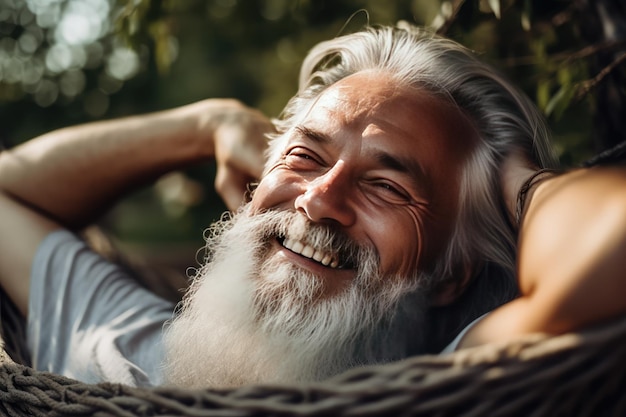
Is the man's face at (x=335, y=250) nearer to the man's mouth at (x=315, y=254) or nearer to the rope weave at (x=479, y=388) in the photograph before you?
the man's mouth at (x=315, y=254)

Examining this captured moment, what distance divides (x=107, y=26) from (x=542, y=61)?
3.83 meters

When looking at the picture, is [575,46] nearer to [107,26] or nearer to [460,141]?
[460,141]

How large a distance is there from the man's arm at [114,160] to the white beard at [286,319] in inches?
25.7

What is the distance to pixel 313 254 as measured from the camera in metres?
1.78

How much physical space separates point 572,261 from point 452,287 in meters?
0.87

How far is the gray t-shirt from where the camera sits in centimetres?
214

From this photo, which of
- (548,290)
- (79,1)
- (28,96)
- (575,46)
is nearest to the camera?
(548,290)

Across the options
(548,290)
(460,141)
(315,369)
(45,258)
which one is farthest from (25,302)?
(548,290)

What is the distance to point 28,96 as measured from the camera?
5.58 m

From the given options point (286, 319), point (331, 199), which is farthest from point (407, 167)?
point (286, 319)

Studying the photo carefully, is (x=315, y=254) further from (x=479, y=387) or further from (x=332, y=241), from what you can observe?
(x=479, y=387)

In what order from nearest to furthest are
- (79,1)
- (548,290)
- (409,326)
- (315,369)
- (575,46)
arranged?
(548,290) < (315,369) < (409,326) < (575,46) < (79,1)

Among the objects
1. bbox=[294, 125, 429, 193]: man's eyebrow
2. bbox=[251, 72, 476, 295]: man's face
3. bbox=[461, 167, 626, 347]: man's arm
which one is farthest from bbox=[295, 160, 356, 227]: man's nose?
bbox=[461, 167, 626, 347]: man's arm

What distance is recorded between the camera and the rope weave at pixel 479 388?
1.04 meters
